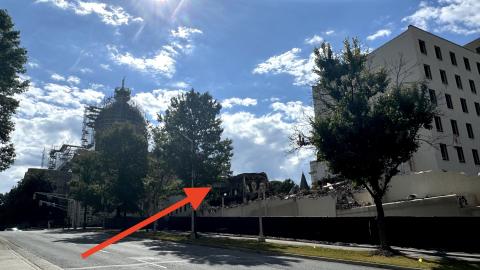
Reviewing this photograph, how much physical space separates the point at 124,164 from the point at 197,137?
15.7m

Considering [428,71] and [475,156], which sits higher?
[428,71]

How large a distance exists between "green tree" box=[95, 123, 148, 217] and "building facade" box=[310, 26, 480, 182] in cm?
3134

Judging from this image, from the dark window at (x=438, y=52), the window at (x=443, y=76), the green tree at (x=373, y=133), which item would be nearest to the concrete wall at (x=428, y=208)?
the green tree at (x=373, y=133)

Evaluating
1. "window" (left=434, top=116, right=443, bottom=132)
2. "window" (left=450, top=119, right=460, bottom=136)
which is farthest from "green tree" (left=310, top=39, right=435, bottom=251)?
"window" (left=450, top=119, right=460, bottom=136)

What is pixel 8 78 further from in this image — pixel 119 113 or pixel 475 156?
pixel 119 113

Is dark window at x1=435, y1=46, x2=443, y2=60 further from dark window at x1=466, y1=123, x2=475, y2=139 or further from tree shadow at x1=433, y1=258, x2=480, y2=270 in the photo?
tree shadow at x1=433, y1=258, x2=480, y2=270

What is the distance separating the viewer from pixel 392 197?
29672mm

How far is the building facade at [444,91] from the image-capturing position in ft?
125

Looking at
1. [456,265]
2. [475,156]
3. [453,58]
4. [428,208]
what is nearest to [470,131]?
[475,156]

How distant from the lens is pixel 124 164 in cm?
4866

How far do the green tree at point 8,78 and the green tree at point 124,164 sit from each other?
22.0 meters

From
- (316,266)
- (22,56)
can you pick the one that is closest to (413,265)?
(316,266)

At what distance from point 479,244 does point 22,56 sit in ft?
93.0

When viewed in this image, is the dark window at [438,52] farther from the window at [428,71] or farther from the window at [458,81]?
the window at [458,81]
